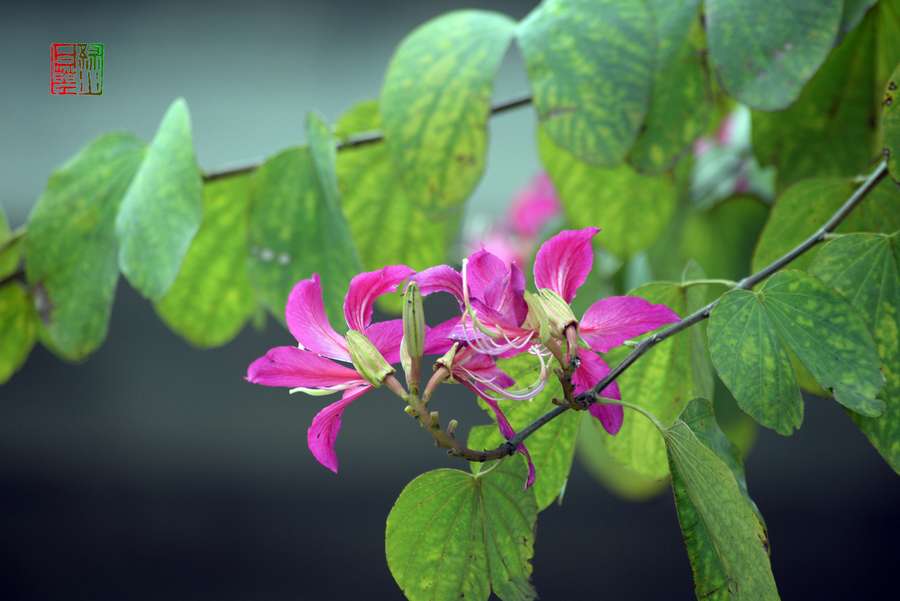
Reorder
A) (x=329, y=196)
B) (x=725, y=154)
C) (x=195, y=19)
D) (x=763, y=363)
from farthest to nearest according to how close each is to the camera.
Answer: (x=195, y=19), (x=725, y=154), (x=329, y=196), (x=763, y=363)

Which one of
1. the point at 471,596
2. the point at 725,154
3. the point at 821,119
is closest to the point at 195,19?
the point at 725,154

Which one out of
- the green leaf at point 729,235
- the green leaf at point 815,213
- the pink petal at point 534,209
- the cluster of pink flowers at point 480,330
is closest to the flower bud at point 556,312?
the cluster of pink flowers at point 480,330

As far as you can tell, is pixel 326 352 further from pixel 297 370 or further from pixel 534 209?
pixel 534 209

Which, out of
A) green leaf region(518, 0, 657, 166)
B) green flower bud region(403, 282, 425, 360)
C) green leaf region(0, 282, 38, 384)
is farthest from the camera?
green leaf region(0, 282, 38, 384)

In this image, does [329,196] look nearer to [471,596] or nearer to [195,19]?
[471,596]

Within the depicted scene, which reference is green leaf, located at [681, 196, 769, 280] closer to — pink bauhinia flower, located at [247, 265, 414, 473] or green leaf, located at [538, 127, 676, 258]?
green leaf, located at [538, 127, 676, 258]

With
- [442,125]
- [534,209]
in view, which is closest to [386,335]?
[442,125]

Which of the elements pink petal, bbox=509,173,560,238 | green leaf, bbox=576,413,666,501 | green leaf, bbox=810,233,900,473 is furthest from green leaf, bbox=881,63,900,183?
pink petal, bbox=509,173,560,238
